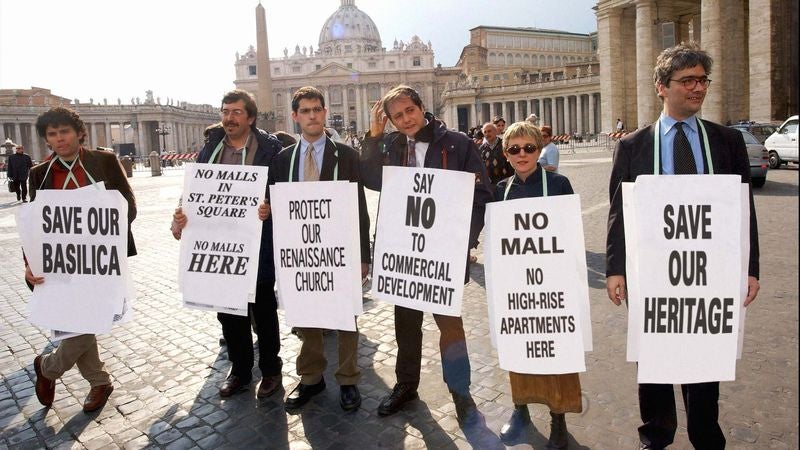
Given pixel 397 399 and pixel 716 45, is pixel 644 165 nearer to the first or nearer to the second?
pixel 397 399

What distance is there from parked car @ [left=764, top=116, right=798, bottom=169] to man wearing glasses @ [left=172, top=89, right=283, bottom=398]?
20.3m

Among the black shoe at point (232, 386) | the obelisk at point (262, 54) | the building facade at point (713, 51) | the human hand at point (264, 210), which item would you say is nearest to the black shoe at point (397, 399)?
the black shoe at point (232, 386)

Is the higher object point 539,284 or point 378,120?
point 378,120

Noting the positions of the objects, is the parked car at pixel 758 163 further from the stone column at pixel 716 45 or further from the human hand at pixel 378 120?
the stone column at pixel 716 45

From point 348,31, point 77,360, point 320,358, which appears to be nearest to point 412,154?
point 320,358

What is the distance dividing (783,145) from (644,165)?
2044cm

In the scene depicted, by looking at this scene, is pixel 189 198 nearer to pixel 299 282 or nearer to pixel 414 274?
pixel 299 282

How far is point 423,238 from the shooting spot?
415 centimetres

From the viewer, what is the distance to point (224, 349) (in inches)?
237

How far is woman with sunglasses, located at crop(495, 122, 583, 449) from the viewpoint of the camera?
12.4ft

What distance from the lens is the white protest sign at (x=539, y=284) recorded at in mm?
3689

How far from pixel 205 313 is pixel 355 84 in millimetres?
125057

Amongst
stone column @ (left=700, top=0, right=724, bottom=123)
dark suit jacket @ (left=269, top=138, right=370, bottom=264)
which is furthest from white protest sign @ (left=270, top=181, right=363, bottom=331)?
stone column @ (left=700, top=0, right=724, bottom=123)

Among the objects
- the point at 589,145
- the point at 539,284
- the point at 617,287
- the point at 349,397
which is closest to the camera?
the point at 617,287
